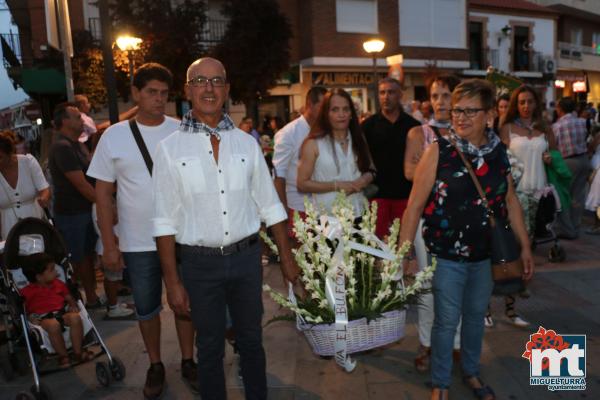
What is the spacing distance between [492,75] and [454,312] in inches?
294

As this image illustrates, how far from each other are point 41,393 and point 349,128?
290 cm

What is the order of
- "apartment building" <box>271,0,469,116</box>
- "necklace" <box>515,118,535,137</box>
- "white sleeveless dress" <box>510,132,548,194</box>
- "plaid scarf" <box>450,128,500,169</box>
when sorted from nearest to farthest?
"plaid scarf" <box>450,128,500,169</box> < "necklace" <box>515,118,535,137</box> < "white sleeveless dress" <box>510,132,548,194</box> < "apartment building" <box>271,0,469,116</box>

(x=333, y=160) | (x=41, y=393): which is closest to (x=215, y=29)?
(x=333, y=160)

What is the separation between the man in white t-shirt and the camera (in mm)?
3289

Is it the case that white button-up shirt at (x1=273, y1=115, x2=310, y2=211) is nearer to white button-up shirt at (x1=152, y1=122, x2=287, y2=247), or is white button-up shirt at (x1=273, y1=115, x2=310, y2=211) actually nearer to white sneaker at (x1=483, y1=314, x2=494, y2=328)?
white sneaker at (x1=483, y1=314, x2=494, y2=328)

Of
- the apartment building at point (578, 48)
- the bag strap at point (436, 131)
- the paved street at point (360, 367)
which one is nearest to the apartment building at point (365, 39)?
the apartment building at point (578, 48)

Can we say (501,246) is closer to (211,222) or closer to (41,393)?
(211,222)

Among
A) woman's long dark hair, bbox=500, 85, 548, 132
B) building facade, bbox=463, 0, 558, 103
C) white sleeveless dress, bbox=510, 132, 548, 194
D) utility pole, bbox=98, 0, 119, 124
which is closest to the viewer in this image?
woman's long dark hair, bbox=500, 85, 548, 132

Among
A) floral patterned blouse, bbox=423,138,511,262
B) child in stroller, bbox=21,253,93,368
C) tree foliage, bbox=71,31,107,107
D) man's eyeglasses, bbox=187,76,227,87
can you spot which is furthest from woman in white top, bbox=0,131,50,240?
tree foliage, bbox=71,31,107,107

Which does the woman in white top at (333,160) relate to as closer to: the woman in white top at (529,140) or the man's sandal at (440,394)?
the man's sandal at (440,394)

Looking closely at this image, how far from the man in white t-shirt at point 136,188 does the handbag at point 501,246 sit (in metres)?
1.92

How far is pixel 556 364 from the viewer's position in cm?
354

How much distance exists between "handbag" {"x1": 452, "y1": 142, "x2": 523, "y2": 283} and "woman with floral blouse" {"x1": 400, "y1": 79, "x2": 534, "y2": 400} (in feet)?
0.09

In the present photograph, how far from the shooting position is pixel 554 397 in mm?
3332
